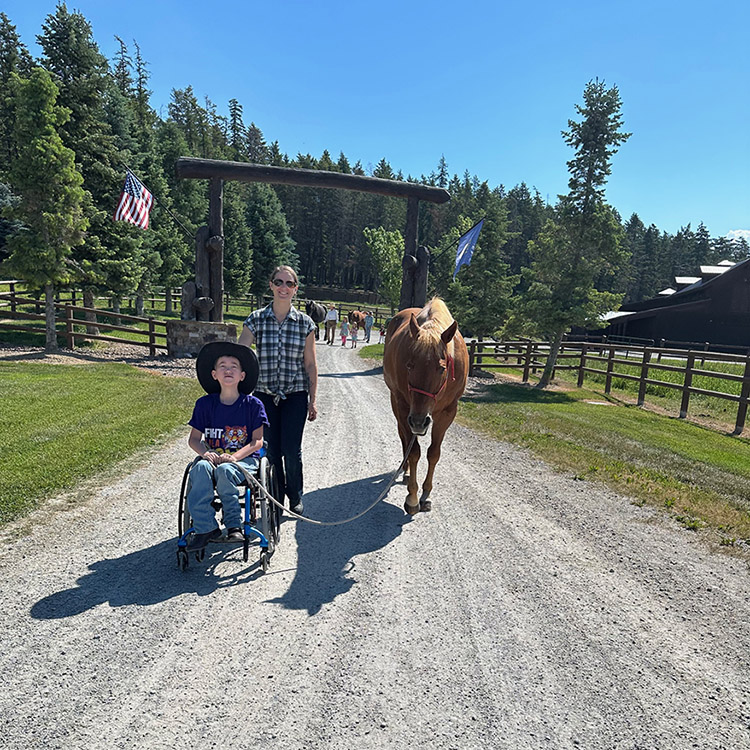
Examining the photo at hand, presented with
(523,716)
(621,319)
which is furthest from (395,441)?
(621,319)

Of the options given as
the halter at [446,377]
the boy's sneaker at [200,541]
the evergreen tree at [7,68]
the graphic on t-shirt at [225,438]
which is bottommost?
the boy's sneaker at [200,541]

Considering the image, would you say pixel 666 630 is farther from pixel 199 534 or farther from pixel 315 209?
pixel 315 209

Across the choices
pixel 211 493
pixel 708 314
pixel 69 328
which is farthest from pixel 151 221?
pixel 708 314

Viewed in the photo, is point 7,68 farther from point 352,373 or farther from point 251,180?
point 352,373

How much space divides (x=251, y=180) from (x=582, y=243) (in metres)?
12.8

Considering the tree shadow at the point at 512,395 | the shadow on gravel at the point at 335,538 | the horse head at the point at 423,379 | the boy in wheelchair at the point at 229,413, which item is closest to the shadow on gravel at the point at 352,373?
the tree shadow at the point at 512,395

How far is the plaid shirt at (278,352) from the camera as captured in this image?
15.4 ft

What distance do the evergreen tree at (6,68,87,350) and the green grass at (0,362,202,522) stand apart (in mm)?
3945

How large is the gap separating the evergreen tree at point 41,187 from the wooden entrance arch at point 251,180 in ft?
12.5

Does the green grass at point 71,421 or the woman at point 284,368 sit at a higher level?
the woman at point 284,368

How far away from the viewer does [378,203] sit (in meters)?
76.3

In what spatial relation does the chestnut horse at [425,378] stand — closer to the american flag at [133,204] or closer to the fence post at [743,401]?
the fence post at [743,401]

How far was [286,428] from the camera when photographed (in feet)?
15.6

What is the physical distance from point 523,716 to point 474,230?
15.7 meters
